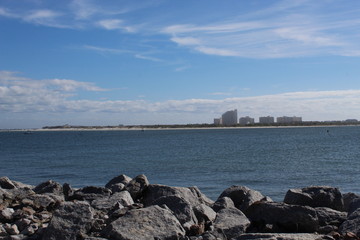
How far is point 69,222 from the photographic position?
7680 mm

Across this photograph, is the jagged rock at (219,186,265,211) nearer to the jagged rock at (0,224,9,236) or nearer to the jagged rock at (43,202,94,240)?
the jagged rock at (43,202,94,240)

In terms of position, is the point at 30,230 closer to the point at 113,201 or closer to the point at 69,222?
the point at 69,222

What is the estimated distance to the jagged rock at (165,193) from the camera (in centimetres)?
1028

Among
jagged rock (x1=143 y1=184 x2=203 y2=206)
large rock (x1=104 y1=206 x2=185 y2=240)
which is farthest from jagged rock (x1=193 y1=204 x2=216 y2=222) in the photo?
large rock (x1=104 y1=206 x2=185 y2=240)

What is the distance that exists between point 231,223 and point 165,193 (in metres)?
2.48

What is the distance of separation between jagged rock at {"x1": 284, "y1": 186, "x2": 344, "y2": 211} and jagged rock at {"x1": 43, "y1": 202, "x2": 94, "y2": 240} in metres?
4.87

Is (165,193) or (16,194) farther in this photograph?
(16,194)

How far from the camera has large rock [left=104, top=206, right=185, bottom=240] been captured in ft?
23.4

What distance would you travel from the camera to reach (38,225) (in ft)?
27.9

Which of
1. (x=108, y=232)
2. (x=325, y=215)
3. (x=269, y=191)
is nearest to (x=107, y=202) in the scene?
(x=108, y=232)

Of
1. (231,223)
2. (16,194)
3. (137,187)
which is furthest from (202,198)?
(16,194)

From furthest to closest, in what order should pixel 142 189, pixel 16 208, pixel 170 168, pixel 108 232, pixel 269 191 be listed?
pixel 170 168 < pixel 269 191 < pixel 142 189 < pixel 16 208 < pixel 108 232

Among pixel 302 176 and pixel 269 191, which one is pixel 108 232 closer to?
pixel 269 191

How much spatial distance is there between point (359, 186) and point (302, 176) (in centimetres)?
552
